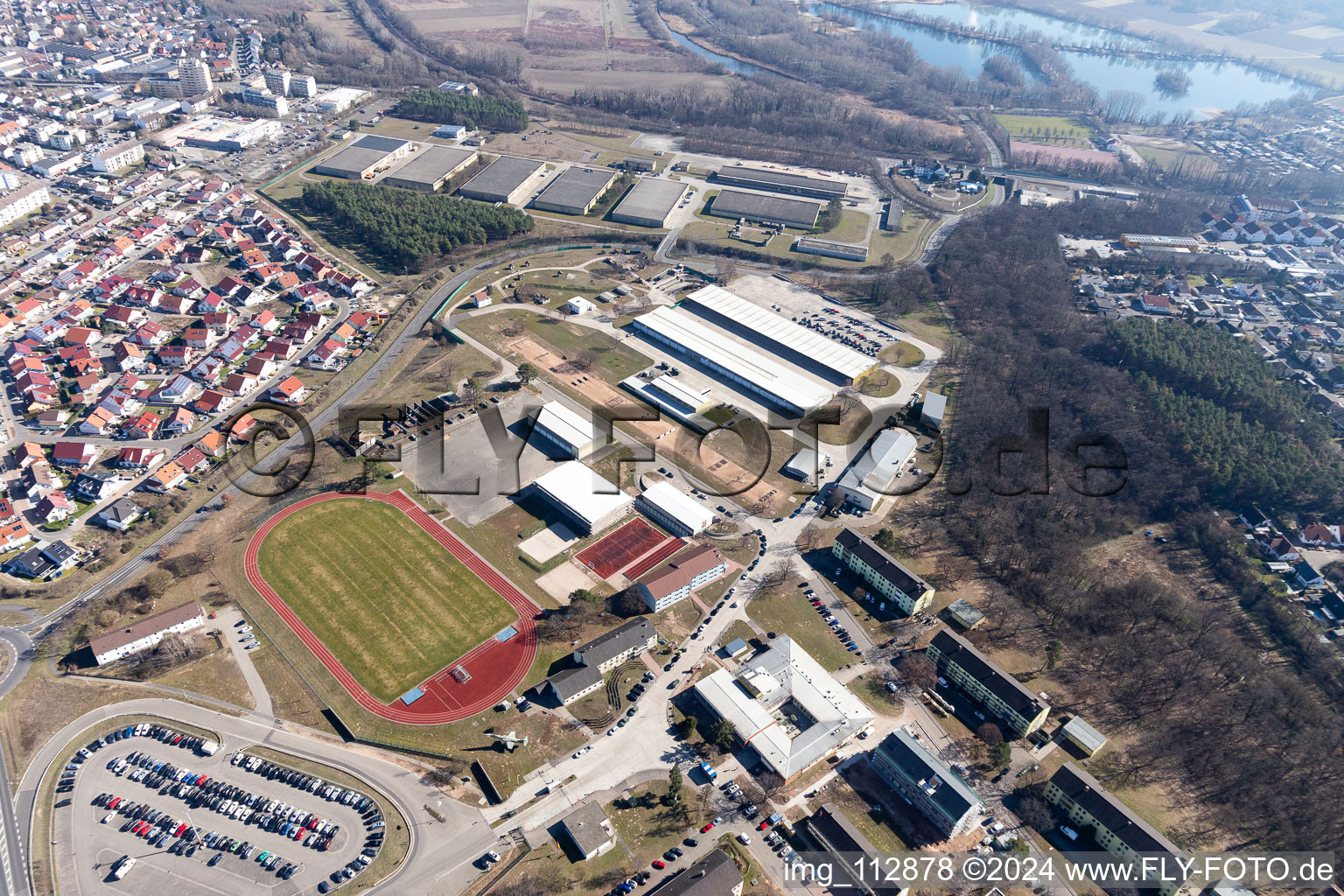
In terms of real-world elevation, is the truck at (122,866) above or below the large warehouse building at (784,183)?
below

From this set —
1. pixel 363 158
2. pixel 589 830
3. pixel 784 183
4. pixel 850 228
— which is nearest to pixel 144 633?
pixel 589 830

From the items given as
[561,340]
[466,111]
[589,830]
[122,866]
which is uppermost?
[466,111]

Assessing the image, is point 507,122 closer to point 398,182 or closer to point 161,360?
point 398,182

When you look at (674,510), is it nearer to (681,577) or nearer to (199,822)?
(681,577)

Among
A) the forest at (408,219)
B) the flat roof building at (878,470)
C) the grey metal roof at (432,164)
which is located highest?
the grey metal roof at (432,164)

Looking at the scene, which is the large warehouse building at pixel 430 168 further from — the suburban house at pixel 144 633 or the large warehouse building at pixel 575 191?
the suburban house at pixel 144 633

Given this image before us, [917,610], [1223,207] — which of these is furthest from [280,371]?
[1223,207]

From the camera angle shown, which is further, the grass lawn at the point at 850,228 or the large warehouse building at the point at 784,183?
the large warehouse building at the point at 784,183

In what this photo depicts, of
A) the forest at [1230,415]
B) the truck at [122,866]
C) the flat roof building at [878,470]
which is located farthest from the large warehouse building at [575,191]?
the truck at [122,866]

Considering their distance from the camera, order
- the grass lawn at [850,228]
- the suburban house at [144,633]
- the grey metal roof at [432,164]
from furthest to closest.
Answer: the grey metal roof at [432,164] → the grass lawn at [850,228] → the suburban house at [144,633]
